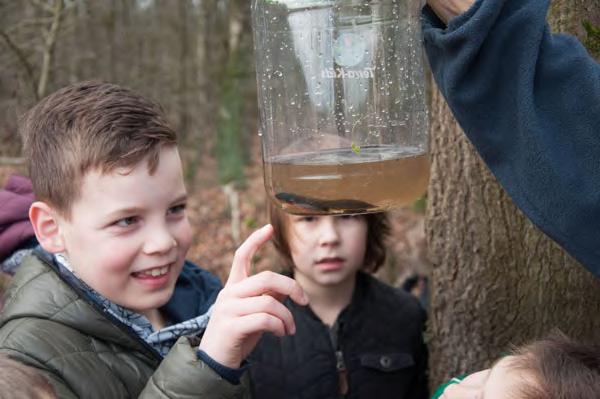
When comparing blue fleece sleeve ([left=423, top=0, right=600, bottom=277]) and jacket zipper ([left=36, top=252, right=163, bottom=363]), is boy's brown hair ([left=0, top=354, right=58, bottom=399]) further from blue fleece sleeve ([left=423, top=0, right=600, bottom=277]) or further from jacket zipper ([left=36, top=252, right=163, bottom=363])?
blue fleece sleeve ([left=423, top=0, right=600, bottom=277])

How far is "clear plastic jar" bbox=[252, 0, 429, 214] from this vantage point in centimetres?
177

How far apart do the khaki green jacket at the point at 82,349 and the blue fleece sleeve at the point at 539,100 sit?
0.90 m

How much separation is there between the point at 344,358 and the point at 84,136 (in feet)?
4.51

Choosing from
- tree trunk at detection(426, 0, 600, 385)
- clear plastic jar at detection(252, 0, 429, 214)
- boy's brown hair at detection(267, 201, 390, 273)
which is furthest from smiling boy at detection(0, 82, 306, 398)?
tree trunk at detection(426, 0, 600, 385)

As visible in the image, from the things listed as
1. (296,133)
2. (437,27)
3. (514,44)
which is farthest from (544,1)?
(296,133)

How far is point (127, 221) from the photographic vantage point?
1.99m

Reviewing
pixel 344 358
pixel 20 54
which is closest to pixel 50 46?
pixel 20 54

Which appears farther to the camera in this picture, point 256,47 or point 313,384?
point 313,384

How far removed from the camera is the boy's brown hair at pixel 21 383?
4.87 ft

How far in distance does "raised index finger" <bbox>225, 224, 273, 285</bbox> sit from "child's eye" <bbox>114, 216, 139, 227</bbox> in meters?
0.35

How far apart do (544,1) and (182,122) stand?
11483mm

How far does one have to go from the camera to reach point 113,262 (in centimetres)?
199

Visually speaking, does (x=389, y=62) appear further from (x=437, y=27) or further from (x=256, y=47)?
(x=256, y=47)

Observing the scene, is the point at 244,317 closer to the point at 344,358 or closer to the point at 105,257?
the point at 105,257
